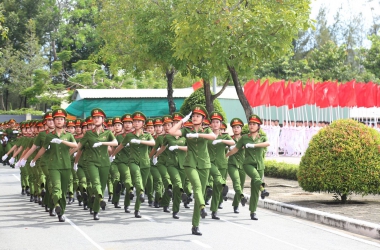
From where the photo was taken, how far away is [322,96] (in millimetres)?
33531

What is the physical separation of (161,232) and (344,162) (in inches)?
179

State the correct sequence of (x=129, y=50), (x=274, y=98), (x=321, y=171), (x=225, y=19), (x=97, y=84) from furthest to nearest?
(x=97, y=84) < (x=274, y=98) < (x=129, y=50) < (x=225, y=19) < (x=321, y=171)

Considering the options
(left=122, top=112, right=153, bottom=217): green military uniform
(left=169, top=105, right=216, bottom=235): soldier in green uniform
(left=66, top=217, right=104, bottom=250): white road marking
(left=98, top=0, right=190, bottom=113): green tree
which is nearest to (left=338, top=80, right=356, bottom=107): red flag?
(left=98, top=0, right=190, bottom=113): green tree

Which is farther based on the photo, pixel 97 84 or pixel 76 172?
pixel 97 84

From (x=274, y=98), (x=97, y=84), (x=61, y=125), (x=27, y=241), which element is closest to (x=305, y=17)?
(x=61, y=125)

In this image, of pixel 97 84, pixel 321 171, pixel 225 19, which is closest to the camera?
pixel 321 171

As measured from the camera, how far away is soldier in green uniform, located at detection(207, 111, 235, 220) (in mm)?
12875

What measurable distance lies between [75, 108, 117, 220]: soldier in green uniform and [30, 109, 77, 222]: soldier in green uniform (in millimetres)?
385

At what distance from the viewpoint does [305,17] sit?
18625mm

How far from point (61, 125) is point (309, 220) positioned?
191 inches

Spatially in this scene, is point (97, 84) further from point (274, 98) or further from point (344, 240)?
point (344, 240)

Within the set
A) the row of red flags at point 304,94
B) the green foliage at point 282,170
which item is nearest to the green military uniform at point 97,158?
the green foliage at point 282,170

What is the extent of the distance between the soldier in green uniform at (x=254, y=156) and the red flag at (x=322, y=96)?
19978mm

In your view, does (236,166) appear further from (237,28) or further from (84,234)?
(237,28)
